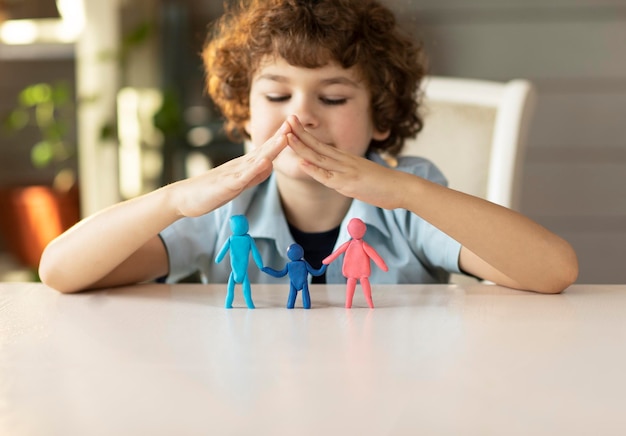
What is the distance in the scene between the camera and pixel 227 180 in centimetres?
89

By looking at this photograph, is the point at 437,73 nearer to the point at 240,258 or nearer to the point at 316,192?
the point at 316,192

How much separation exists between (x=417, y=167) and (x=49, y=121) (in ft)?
6.72

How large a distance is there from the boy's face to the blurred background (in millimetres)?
1432

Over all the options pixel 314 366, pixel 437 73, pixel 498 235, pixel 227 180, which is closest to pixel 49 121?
pixel 437 73

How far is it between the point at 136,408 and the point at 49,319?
1.01 ft

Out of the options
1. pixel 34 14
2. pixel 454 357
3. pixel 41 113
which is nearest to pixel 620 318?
pixel 454 357

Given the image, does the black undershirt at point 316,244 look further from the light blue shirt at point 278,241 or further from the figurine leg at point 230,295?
the figurine leg at point 230,295

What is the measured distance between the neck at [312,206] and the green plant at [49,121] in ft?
5.58

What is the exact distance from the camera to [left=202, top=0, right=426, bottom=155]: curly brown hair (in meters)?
1.12

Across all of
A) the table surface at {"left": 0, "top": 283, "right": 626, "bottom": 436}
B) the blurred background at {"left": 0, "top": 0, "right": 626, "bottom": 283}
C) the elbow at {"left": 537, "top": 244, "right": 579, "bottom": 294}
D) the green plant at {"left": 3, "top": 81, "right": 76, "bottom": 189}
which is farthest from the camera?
the green plant at {"left": 3, "top": 81, "right": 76, "bottom": 189}

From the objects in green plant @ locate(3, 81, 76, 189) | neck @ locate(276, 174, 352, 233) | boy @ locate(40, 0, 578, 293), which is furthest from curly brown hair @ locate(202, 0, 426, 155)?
green plant @ locate(3, 81, 76, 189)

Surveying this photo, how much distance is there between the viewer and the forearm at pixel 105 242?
3.00 feet

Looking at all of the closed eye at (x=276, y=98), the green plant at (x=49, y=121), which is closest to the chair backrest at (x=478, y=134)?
the closed eye at (x=276, y=98)

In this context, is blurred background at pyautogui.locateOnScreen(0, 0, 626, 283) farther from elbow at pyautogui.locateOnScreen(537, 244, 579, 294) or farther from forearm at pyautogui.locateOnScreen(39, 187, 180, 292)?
elbow at pyautogui.locateOnScreen(537, 244, 579, 294)
